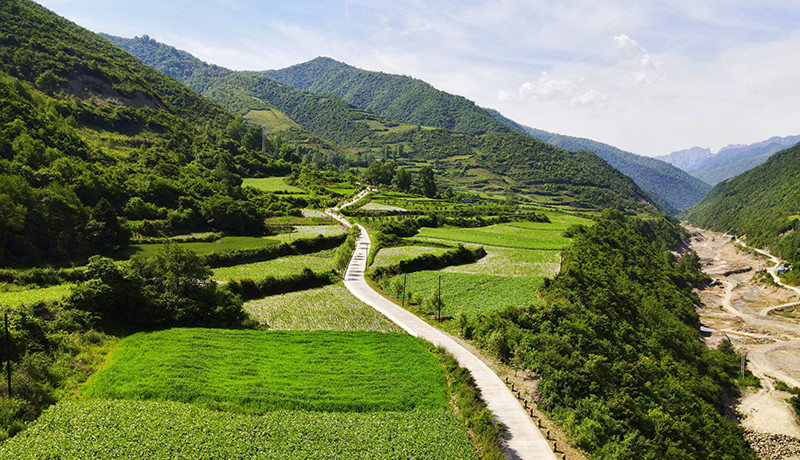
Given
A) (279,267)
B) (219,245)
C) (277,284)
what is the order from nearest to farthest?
1. (277,284)
2. (279,267)
3. (219,245)

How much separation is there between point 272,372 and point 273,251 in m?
38.3

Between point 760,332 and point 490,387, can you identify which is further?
point 760,332

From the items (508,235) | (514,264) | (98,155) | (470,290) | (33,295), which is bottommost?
(470,290)

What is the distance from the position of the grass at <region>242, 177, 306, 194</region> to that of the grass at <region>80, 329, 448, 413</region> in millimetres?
88881

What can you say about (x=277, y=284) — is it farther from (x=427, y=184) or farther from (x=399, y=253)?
(x=427, y=184)

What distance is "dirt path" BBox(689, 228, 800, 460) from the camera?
43250 mm

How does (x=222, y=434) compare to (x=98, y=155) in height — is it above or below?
below

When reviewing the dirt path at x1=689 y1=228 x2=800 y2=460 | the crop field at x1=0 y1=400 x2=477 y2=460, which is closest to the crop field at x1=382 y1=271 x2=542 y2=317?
the crop field at x1=0 y1=400 x2=477 y2=460

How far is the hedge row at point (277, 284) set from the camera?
143 feet

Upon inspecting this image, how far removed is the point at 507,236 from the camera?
87.2m

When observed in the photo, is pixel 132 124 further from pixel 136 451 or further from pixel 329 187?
pixel 136 451

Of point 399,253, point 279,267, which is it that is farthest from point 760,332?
point 279,267

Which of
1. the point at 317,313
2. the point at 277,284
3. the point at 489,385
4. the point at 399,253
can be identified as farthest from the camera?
the point at 399,253

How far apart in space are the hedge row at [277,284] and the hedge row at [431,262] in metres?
6.62
